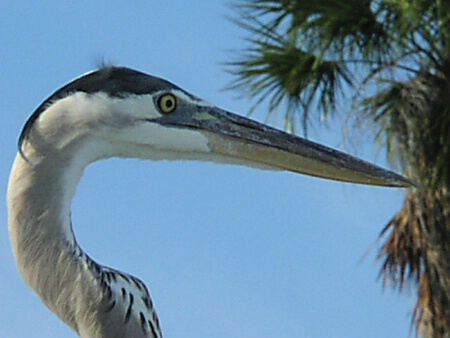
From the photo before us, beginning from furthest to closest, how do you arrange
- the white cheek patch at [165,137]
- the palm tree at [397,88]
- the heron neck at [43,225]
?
the palm tree at [397,88]
the white cheek patch at [165,137]
the heron neck at [43,225]

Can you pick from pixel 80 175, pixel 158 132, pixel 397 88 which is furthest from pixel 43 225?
pixel 397 88

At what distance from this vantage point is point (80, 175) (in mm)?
2133

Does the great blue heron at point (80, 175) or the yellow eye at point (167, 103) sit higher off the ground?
the yellow eye at point (167, 103)

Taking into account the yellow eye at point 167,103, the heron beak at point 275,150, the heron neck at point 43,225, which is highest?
the yellow eye at point 167,103

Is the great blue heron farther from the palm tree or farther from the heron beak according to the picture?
the palm tree

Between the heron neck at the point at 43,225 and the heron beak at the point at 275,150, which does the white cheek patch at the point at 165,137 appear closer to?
the heron beak at the point at 275,150

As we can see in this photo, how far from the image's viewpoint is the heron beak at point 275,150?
7.57 feet

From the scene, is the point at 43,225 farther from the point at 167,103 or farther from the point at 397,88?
the point at 397,88

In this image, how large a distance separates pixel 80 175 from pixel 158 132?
21 centimetres

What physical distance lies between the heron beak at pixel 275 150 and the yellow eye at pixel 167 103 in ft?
0.11

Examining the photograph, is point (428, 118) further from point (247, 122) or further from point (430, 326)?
point (247, 122)

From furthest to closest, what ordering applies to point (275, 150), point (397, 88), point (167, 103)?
point (397, 88) < point (275, 150) < point (167, 103)

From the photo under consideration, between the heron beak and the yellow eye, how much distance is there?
0.03 metres

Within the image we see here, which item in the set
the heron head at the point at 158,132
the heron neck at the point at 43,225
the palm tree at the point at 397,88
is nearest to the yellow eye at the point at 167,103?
the heron head at the point at 158,132
